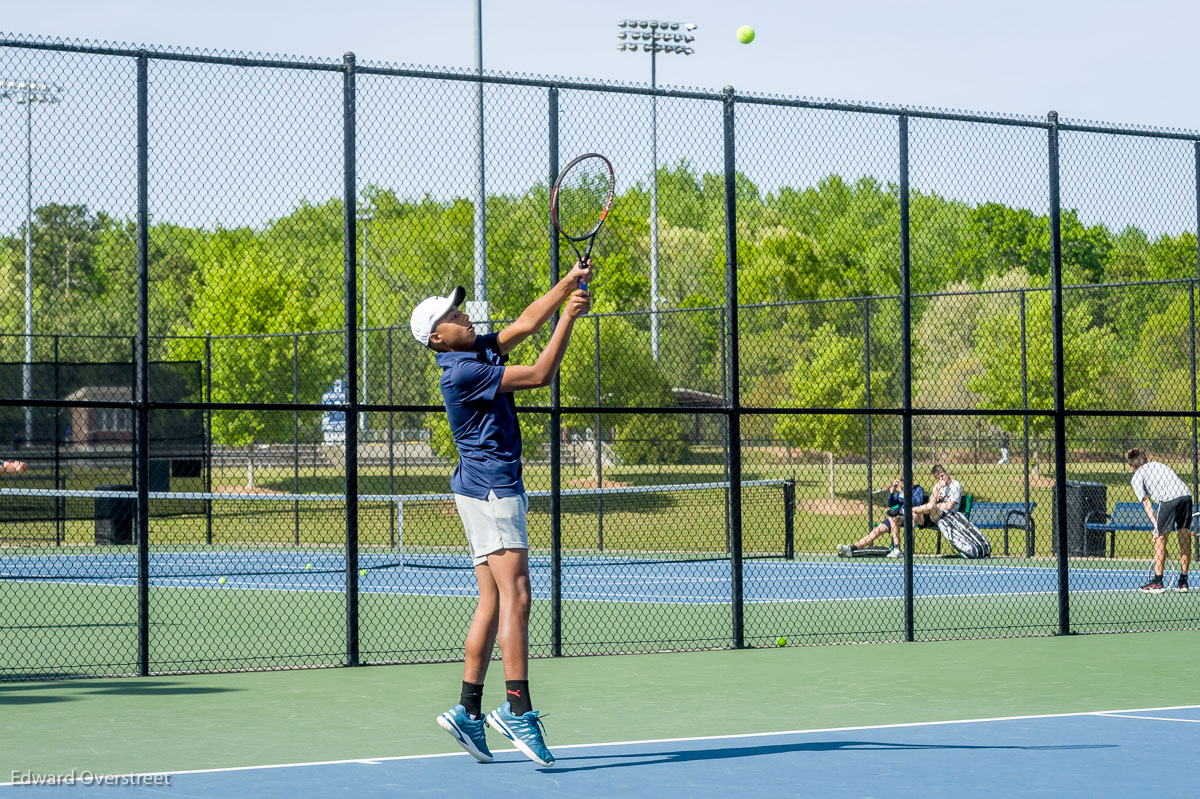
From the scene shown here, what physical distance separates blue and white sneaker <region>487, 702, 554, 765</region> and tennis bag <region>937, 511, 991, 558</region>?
48.4 feet

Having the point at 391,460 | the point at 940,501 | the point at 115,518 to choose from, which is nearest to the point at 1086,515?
the point at 940,501

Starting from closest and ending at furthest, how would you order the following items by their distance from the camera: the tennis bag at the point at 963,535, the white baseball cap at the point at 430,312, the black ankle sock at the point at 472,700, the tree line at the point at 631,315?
the black ankle sock at the point at 472,700, the white baseball cap at the point at 430,312, the tree line at the point at 631,315, the tennis bag at the point at 963,535

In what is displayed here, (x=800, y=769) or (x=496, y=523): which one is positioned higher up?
(x=496, y=523)

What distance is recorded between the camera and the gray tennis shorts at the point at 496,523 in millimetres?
6875

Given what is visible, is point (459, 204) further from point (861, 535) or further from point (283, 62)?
point (861, 535)

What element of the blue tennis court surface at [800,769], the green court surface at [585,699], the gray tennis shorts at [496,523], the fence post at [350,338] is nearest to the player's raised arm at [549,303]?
the gray tennis shorts at [496,523]

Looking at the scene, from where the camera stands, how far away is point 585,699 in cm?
888

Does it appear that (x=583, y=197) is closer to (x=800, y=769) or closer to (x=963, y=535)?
(x=800, y=769)

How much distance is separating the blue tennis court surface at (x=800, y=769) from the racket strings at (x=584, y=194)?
7.82ft

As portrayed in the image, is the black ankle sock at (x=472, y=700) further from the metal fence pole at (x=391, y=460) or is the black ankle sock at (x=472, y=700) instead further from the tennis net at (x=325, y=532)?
the metal fence pole at (x=391, y=460)

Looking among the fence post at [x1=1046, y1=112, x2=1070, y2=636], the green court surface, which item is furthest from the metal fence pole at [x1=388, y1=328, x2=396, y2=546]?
the green court surface

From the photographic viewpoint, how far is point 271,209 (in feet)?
37.2

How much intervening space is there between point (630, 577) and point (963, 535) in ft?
15.4

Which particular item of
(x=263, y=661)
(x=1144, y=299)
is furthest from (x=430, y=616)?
(x=1144, y=299)
